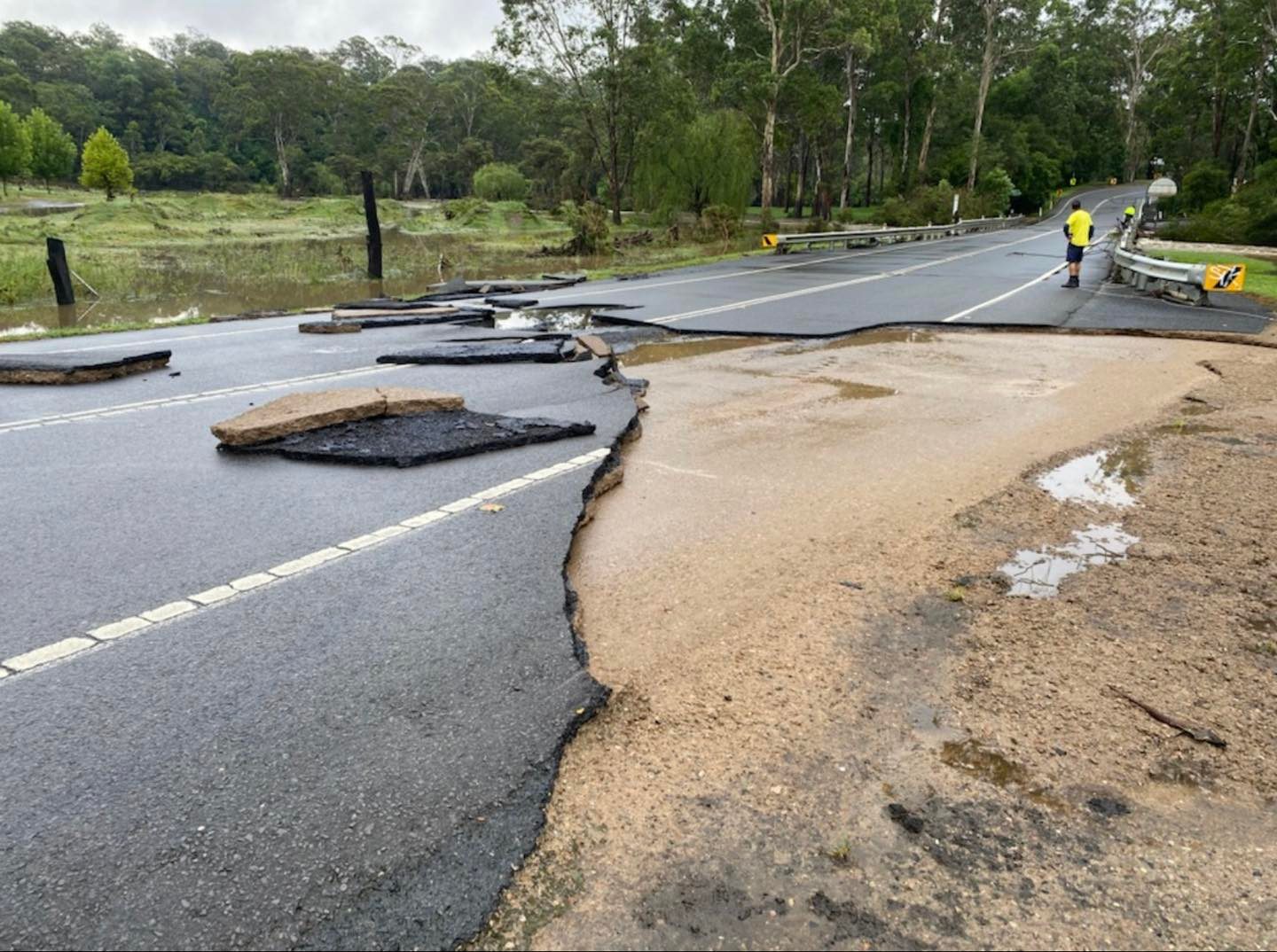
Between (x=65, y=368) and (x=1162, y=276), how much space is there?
17299 millimetres

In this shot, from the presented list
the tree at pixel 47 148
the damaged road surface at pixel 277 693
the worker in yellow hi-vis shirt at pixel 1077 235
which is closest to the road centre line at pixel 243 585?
the damaged road surface at pixel 277 693

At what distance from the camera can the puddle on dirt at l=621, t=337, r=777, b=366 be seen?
1022 cm

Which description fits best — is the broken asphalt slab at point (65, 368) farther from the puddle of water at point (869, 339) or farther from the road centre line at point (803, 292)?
the puddle of water at point (869, 339)

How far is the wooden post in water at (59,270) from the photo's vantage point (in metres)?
16.7

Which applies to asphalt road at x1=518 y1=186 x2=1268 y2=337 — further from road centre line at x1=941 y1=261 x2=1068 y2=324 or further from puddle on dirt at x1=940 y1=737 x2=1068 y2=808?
puddle on dirt at x1=940 y1=737 x2=1068 y2=808

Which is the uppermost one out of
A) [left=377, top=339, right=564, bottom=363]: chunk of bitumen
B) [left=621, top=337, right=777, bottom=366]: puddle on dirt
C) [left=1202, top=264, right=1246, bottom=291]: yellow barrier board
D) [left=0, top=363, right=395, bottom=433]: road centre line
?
[left=1202, top=264, right=1246, bottom=291]: yellow barrier board

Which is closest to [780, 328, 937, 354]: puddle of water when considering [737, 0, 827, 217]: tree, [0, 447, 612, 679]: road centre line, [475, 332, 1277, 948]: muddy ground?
[475, 332, 1277, 948]: muddy ground

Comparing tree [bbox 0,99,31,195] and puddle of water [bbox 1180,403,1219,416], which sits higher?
tree [bbox 0,99,31,195]

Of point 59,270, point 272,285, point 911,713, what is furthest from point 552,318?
point 272,285

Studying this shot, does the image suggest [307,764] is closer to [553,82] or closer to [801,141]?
[553,82]

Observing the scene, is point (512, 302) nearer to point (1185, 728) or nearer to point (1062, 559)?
point (1062, 559)

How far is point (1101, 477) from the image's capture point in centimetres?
598

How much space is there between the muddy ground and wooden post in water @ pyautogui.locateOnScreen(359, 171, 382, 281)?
15859 mm

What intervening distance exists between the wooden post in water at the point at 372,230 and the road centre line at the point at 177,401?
12.0m
